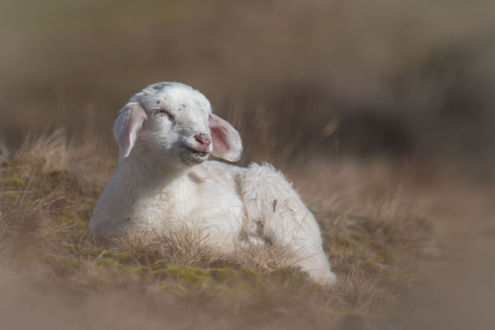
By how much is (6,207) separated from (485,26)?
15.1 meters

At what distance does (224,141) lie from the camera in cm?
490

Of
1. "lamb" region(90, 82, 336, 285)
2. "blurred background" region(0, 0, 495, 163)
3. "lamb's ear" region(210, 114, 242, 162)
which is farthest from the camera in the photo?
"blurred background" region(0, 0, 495, 163)

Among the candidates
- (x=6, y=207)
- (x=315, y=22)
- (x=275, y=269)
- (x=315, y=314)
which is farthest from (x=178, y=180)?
(x=315, y=22)

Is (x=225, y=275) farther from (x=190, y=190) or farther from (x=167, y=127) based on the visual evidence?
(x=167, y=127)

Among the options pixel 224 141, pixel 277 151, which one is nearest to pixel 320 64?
pixel 277 151

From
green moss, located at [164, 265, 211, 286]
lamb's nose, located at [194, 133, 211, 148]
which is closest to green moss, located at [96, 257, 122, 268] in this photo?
green moss, located at [164, 265, 211, 286]

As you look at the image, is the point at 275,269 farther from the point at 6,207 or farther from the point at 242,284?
the point at 6,207

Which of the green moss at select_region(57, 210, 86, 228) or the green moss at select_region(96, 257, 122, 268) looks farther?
the green moss at select_region(57, 210, 86, 228)

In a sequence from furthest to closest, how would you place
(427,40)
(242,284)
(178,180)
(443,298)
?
(427,40) < (178,180) < (242,284) < (443,298)

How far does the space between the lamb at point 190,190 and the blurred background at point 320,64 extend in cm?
892

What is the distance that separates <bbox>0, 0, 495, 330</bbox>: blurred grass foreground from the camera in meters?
3.53

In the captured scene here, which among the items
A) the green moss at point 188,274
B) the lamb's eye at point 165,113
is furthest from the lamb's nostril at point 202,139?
the green moss at point 188,274

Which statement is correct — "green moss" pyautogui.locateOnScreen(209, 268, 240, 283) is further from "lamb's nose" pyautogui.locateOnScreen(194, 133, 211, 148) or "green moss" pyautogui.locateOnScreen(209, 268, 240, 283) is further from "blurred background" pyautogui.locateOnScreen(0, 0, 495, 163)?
"blurred background" pyautogui.locateOnScreen(0, 0, 495, 163)

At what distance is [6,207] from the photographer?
4363 millimetres
